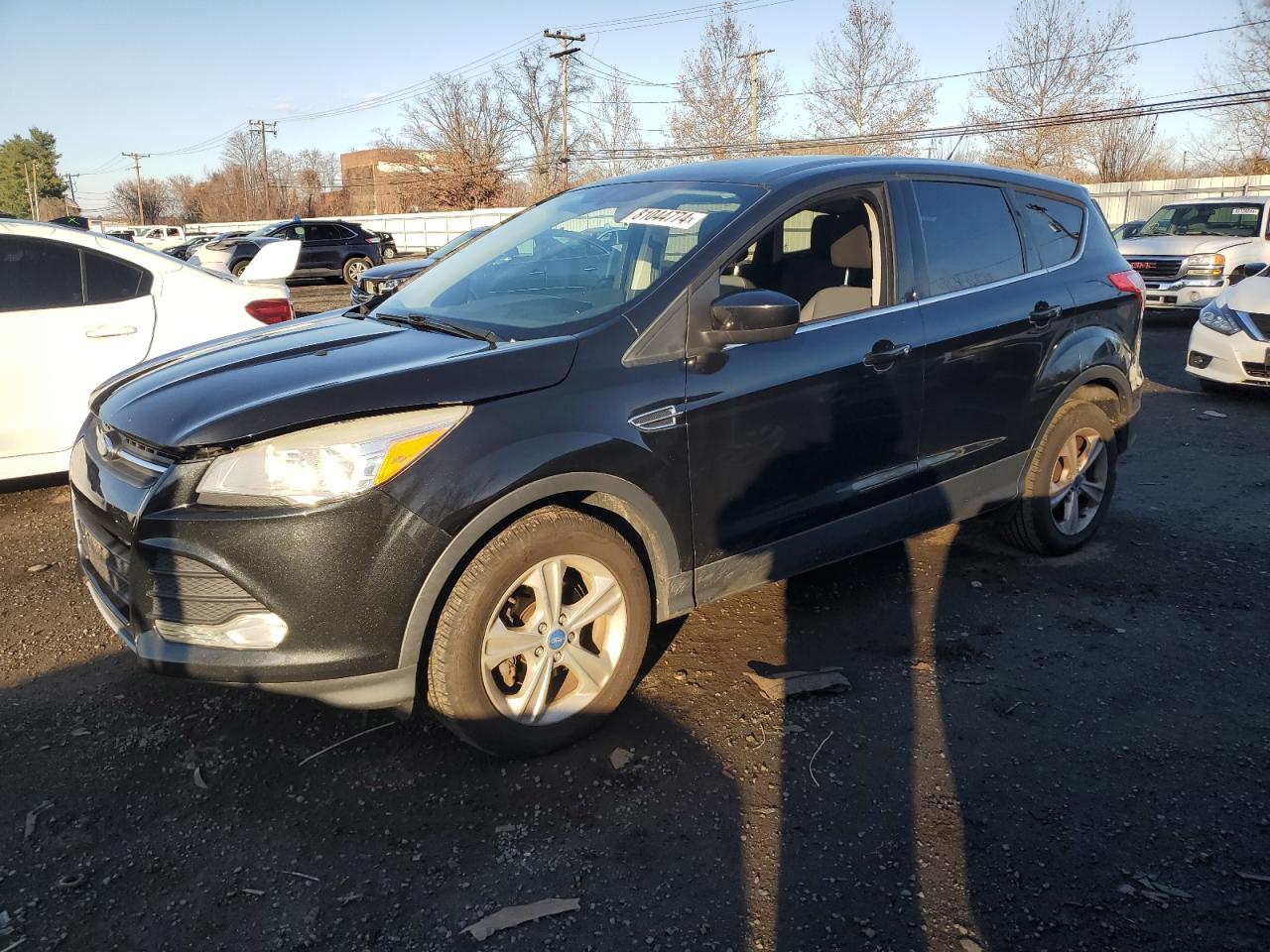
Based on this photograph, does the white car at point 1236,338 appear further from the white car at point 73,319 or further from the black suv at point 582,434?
the white car at point 73,319

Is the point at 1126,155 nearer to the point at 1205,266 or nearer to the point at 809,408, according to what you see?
the point at 1205,266

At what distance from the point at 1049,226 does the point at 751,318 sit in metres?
2.26

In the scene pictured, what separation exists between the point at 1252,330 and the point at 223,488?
8832 millimetres

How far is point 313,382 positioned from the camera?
9.05 feet

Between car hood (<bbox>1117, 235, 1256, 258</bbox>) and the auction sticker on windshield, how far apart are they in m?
11.9

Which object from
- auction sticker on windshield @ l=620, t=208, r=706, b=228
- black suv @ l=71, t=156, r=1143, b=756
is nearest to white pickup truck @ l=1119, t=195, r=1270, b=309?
black suv @ l=71, t=156, r=1143, b=756

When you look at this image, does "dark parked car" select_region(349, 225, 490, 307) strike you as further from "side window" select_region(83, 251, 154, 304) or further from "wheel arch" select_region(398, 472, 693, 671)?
"wheel arch" select_region(398, 472, 693, 671)

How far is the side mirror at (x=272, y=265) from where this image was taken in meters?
5.71

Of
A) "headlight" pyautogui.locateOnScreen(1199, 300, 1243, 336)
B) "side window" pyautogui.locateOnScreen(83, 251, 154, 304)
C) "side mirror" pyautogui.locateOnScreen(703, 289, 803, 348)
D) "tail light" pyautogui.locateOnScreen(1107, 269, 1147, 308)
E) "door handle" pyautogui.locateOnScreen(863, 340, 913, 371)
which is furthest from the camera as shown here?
"headlight" pyautogui.locateOnScreen(1199, 300, 1243, 336)

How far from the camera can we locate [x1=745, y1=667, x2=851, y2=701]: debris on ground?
343cm

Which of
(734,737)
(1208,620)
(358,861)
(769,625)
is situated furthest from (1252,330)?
(358,861)

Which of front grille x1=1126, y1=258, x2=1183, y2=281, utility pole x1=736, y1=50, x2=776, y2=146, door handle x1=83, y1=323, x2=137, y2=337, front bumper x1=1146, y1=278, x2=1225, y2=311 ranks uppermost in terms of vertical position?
utility pole x1=736, y1=50, x2=776, y2=146

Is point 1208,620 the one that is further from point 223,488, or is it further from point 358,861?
point 223,488

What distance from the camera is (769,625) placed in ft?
13.1
